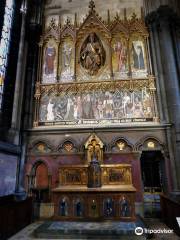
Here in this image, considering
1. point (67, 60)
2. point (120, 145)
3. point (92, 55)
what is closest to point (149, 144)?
point (120, 145)

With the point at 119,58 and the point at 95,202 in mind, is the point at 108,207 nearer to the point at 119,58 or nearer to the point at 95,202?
the point at 95,202

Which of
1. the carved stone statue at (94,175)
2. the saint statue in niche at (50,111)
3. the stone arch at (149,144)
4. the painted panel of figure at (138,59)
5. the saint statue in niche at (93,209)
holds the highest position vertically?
the painted panel of figure at (138,59)

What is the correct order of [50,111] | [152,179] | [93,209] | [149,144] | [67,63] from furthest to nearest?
[67,63], [50,111], [152,179], [149,144], [93,209]

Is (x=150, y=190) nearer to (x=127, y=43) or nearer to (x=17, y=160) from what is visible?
(x=17, y=160)

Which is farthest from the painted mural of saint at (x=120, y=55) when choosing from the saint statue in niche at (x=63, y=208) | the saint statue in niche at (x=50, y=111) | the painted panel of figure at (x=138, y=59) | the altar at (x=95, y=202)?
the saint statue in niche at (x=63, y=208)

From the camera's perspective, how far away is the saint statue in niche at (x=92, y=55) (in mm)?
12766

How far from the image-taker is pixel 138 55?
1280cm

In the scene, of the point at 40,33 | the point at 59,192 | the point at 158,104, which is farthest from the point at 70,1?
the point at 59,192

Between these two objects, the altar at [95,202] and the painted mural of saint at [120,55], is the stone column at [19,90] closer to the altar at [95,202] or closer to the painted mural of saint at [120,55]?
the altar at [95,202]

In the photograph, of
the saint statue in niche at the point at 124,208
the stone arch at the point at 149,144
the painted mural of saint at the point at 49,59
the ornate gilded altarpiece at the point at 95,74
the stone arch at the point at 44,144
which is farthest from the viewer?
the painted mural of saint at the point at 49,59

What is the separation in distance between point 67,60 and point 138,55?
454 centimetres

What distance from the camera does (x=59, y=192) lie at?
810cm

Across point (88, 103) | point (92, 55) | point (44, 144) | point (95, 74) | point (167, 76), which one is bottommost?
point (44, 144)

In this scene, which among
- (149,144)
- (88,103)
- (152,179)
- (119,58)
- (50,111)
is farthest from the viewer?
(119,58)
